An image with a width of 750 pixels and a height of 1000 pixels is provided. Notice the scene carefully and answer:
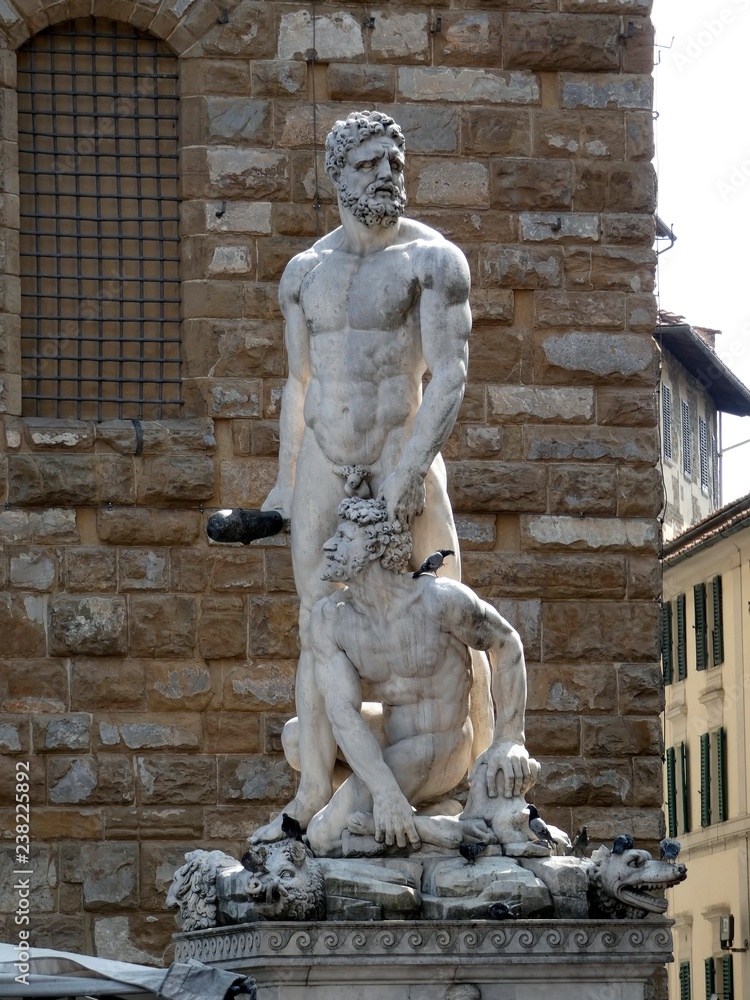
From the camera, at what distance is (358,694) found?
454 inches

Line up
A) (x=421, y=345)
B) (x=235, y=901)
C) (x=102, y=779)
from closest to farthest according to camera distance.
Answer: (x=235, y=901) → (x=421, y=345) → (x=102, y=779)

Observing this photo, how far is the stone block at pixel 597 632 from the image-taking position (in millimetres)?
16141

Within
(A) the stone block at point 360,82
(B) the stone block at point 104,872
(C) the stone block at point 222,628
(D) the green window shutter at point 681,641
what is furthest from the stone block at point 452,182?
(D) the green window shutter at point 681,641

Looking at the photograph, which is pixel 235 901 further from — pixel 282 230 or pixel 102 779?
pixel 282 230

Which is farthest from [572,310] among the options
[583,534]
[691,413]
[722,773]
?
[691,413]

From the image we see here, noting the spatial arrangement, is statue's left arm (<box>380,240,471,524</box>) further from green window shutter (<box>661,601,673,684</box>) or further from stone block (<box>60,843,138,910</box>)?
green window shutter (<box>661,601,673,684</box>)

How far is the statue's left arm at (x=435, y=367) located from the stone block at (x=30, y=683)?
459cm

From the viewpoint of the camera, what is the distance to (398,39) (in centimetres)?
1645

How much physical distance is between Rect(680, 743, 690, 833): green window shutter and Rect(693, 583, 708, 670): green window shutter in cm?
148

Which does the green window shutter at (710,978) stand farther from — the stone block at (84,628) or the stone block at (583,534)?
the stone block at (84,628)

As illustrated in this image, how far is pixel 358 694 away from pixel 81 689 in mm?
4453

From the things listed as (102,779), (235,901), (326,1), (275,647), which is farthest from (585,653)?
(235,901)

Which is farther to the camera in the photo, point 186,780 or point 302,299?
point 186,780

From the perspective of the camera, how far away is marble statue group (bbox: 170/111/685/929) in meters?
11.2
